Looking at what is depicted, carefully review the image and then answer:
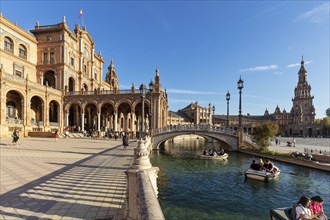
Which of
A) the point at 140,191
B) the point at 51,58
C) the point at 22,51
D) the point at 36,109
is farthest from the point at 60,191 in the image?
the point at 51,58

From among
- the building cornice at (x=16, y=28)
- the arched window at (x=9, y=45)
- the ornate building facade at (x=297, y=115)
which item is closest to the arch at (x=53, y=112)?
the arched window at (x=9, y=45)

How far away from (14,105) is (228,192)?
3655cm

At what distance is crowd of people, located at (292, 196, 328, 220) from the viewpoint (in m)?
5.71

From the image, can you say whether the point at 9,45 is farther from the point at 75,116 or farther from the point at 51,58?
the point at 75,116

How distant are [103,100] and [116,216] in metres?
34.7

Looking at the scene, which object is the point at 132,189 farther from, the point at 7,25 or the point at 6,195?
the point at 7,25

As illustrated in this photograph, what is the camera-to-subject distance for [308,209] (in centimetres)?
587

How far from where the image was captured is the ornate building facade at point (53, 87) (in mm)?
30266

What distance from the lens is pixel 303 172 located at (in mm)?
17719

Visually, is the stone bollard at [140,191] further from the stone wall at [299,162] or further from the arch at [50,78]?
the arch at [50,78]

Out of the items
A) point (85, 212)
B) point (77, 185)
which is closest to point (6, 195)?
point (77, 185)

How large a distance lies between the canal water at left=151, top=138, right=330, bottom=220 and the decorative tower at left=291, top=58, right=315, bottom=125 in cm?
11603

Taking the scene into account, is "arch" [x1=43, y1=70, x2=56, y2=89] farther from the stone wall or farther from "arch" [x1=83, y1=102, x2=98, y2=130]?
the stone wall

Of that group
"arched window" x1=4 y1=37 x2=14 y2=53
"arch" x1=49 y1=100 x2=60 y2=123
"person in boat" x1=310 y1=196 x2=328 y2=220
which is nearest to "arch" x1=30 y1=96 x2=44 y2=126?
"arch" x1=49 y1=100 x2=60 y2=123
